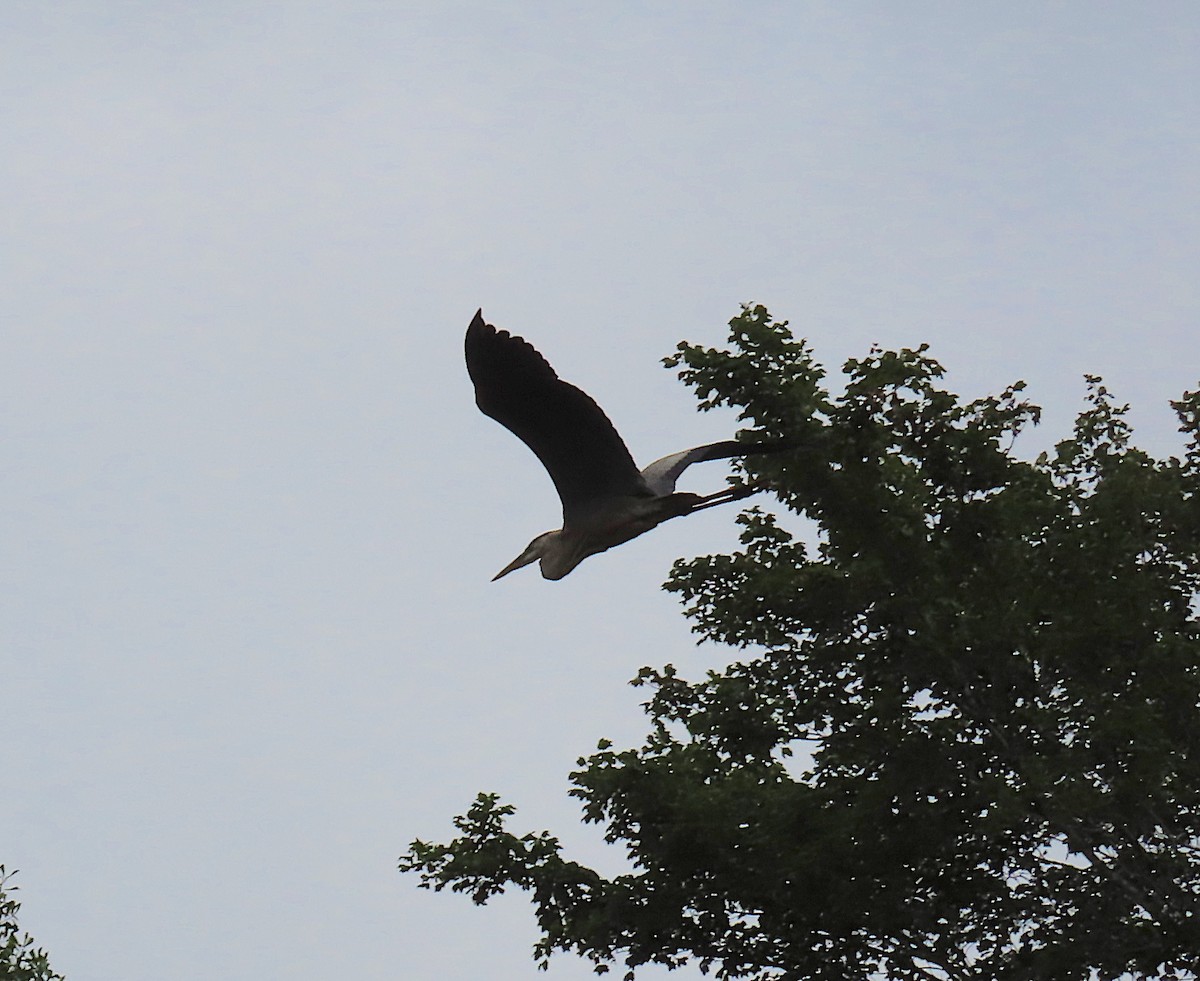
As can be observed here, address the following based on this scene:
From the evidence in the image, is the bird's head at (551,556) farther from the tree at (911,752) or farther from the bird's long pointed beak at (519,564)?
the tree at (911,752)

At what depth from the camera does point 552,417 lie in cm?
650

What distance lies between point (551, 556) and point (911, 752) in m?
5.26

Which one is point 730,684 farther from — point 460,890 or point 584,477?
point 584,477

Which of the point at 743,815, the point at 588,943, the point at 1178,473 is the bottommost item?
the point at 588,943

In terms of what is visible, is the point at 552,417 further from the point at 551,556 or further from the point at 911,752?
the point at 911,752

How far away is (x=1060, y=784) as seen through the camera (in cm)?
1098

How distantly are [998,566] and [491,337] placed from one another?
20.5ft

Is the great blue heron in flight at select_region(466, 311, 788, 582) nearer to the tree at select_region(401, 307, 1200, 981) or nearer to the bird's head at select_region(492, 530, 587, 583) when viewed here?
the bird's head at select_region(492, 530, 587, 583)

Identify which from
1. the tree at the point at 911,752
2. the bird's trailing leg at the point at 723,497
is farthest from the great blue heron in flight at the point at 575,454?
the tree at the point at 911,752

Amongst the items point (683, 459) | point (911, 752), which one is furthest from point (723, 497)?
point (911, 752)

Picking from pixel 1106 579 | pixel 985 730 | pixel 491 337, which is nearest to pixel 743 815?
pixel 985 730

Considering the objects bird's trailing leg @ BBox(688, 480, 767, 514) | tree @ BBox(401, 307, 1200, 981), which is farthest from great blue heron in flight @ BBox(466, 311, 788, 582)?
tree @ BBox(401, 307, 1200, 981)

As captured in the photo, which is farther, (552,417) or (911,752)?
(911,752)

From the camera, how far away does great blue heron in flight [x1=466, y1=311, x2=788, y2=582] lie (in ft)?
21.0
